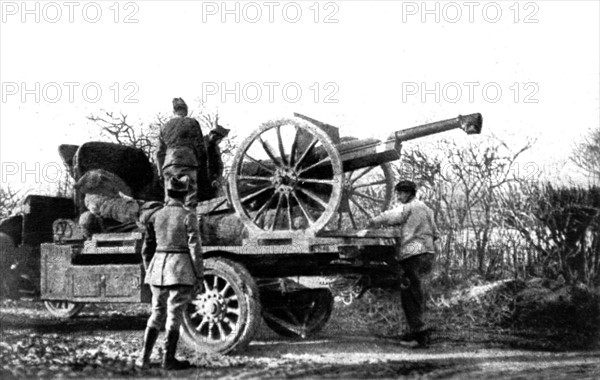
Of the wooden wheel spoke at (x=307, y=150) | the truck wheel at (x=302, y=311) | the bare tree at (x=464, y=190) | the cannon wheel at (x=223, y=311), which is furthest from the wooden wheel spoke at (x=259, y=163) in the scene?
the bare tree at (x=464, y=190)

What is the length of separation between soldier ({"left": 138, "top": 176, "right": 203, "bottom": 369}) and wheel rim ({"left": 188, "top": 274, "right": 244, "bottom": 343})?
1.33 ft

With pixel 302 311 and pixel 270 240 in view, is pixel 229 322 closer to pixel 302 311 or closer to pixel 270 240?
pixel 270 240

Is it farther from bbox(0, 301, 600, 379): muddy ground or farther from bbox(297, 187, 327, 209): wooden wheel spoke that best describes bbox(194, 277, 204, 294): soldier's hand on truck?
bbox(297, 187, 327, 209): wooden wheel spoke

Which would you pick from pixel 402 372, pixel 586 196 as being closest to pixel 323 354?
pixel 402 372

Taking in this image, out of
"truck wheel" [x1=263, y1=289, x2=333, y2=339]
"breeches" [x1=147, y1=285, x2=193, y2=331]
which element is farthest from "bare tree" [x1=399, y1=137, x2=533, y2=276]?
"breeches" [x1=147, y1=285, x2=193, y2=331]

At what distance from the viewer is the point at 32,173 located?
8.79 metres

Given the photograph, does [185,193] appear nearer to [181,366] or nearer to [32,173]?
[181,366]

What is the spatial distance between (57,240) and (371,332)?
3796 mm

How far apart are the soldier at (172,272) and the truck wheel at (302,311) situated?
1.80 metres

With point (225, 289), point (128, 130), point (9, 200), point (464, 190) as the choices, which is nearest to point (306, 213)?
point (225, 289)

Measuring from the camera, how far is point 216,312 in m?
7.77

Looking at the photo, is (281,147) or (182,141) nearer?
(281,147)

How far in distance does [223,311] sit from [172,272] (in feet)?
2.63

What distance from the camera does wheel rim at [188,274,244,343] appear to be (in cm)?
771
